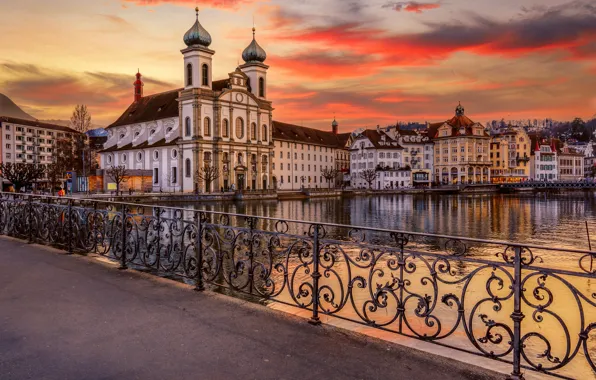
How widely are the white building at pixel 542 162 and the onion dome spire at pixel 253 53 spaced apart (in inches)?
3247

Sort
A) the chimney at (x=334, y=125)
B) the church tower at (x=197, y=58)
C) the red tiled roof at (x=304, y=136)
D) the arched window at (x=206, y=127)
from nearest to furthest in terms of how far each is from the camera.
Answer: the church tower at (x=197, y=58)
the arched window at (x=206, y=127)
the red tiled roof at (x=304, y=136)
the chimney at (x=334, y=125)

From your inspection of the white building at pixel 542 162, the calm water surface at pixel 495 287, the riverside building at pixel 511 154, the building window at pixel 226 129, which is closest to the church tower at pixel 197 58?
the building window at pixel 226 129

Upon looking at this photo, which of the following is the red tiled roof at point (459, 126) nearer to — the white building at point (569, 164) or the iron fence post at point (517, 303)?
the white building at point (569, 164)

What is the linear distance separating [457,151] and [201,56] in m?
72.5

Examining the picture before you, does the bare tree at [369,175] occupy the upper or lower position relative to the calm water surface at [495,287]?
upper

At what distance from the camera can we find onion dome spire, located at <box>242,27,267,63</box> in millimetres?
82062

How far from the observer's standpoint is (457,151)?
114 m

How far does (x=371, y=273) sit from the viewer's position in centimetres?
504

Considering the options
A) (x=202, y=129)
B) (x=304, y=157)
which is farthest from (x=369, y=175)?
(x=202, y=129)

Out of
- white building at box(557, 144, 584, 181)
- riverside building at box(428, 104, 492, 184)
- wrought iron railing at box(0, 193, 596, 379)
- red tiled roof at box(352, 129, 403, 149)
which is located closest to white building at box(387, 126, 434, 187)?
riverside building at box(428, 104, 492, 184)

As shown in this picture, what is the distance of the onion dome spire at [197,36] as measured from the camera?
70.5 metres

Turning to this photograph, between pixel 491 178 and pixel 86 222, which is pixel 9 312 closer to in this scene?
pixel 86 222

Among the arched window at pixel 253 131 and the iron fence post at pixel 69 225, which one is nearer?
the iron fence post at pixel 69 225

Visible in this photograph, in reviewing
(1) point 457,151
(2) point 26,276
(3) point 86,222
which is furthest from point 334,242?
(1) point 457,151
